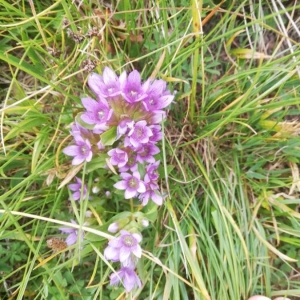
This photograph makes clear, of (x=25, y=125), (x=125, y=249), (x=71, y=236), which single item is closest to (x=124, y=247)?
(x=125, y=249)

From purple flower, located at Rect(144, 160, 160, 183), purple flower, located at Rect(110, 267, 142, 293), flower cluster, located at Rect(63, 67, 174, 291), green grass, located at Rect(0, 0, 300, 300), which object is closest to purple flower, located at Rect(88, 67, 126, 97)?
flower cluster, located at Rect(63, 67, 174, 291)

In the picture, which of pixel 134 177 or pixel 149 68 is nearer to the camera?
pixel 134 177

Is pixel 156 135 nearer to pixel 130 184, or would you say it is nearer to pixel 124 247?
pixel 130 184

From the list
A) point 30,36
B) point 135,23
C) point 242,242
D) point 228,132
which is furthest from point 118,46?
point 242,242

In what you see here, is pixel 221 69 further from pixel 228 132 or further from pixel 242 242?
pixel 242 242

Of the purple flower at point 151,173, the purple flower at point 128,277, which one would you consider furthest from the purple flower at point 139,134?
the purple flower at point 128,277
